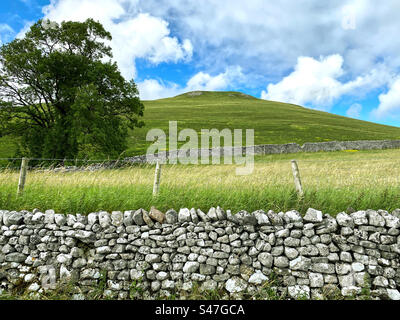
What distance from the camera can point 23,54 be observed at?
1939 cm

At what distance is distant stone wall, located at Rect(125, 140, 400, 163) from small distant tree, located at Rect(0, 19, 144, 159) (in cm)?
510

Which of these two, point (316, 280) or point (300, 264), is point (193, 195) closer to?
point (300, 264)

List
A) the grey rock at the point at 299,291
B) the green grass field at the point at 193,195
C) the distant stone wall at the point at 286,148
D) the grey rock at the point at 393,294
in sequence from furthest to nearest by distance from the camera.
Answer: the distant stone wall at the point at 286,148
the green grass field at the point at 193,195
the grey rock at the point at 299,291
the grey rock at the point at 393,294

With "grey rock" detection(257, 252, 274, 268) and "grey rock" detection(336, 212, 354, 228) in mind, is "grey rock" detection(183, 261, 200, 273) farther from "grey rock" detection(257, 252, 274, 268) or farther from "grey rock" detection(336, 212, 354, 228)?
"grey rock" detection(336, 212, 354, 228)

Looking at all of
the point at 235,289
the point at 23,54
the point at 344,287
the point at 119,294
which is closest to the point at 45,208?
the point at 119,294

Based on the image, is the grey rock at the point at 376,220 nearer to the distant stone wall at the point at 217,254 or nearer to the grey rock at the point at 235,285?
the distant stone wall at the point at 217,254

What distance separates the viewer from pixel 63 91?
20750 millimetres

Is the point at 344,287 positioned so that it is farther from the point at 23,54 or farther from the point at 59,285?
the point at 23,54

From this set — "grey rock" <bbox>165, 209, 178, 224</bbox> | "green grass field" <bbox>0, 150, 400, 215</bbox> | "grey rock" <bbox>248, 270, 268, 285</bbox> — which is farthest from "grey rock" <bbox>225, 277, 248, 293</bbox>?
"grey rock" <bbox>165, 209, 178, 224</bbox>

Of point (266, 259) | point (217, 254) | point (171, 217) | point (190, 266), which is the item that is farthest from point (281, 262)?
point (171, 217)

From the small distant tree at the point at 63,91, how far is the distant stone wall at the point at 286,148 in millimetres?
5101

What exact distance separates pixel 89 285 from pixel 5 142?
3447 cm

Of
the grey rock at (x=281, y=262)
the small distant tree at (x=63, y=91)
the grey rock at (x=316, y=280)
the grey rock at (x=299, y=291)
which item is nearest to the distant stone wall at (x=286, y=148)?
the small distant tree at (x=63, y=91)

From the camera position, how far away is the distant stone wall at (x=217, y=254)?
18.8 ft
